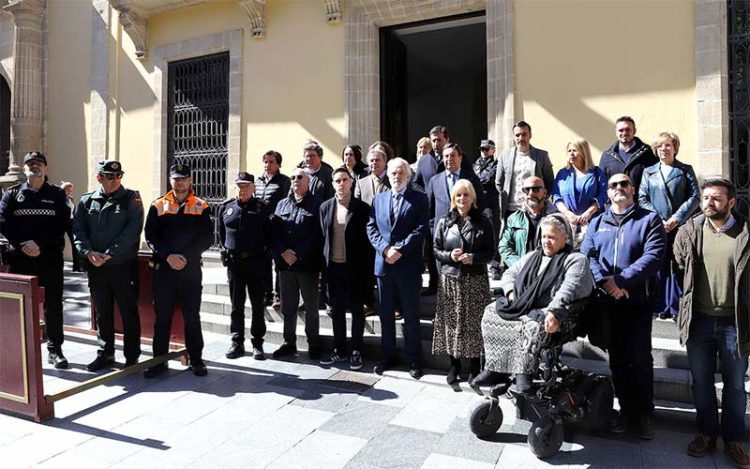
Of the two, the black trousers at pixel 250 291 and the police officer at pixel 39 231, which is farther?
the black trousers at pixel 250 291

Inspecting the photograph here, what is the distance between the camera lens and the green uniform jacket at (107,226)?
16.0 ft

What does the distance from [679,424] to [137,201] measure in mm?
4987

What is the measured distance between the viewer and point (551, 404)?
134 inches

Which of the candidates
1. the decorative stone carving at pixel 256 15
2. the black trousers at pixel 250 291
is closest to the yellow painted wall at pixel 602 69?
the black trousers at pixel 250 291

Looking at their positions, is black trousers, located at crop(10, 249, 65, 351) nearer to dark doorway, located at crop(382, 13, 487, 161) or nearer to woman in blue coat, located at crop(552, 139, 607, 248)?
woman in blue coat, located at crop(552, 139, 607, 248)

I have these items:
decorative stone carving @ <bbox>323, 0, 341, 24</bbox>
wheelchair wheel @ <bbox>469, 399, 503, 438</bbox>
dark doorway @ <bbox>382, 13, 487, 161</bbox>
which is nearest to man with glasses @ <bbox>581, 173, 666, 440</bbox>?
wheelchair wheel @ <bbox>469, 399, 503, 438</bbox>

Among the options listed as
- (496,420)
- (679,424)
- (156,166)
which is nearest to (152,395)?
(496,420)

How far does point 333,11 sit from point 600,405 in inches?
283

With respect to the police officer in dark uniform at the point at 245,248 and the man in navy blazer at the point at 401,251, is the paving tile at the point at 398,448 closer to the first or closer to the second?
the man in navy blazer at the point at 401,251

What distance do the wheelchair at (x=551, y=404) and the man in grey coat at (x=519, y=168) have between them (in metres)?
2.24

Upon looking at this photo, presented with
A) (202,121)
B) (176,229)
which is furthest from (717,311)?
(202,121)

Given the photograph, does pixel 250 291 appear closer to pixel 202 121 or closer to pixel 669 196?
pixel 669 196

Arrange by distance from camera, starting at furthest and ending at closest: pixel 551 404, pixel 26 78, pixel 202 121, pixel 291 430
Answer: pixel 26 78 → pixel 202 121 → pixel 291 430 → pixel 551 404

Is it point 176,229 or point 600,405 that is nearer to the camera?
point 600,405
